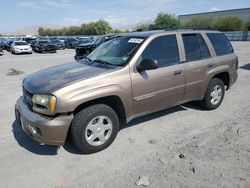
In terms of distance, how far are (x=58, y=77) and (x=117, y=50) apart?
1250 mm

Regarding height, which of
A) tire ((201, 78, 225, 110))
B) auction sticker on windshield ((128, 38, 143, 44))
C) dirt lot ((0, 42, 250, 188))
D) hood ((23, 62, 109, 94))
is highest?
auction sticker on windshield ((128, 38, 143, 44))

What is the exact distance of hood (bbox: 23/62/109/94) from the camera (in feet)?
12.0

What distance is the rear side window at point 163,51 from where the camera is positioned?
440cm

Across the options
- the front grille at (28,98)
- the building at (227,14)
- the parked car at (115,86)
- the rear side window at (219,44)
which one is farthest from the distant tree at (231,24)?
the front grille at (28,98)

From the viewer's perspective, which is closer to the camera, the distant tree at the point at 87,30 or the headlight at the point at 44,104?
the headlight at the point at 44,104

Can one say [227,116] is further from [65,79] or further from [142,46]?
[65,79]

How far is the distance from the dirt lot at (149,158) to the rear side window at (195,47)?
4.18 feet

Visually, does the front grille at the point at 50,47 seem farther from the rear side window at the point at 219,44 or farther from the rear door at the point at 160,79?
the rear door at the point at 160,79

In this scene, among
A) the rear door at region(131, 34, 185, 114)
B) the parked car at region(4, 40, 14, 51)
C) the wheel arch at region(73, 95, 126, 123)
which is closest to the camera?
the wheel arch at region(73, 95, 126, 123)

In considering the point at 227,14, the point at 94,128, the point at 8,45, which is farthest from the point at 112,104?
the point at 227,14

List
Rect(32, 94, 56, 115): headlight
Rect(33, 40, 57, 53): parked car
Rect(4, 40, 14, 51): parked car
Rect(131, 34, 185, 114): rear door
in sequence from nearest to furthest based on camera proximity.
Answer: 1. Rect(32, 94, 56, 115): headlight
2. Rect(131, 34, 185, 114): rear door
3. Rect(33, 40, 57, 53): parked car
4. Rect(4, 40, 14, 51): parked car

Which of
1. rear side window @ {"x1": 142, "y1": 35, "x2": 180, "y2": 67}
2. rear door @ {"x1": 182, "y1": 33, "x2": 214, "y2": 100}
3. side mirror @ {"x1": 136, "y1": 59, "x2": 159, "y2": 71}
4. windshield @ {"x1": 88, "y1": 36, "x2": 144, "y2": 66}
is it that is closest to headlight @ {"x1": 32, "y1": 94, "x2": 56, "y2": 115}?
windshield @ {"x1": 88, "y1": 36, "x2": 144, "y2": 66}

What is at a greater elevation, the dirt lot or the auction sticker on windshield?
the auction sticker on windshield

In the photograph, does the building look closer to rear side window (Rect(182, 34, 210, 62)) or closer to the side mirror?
rear side window (Rect(182, 34, 210, 62))
